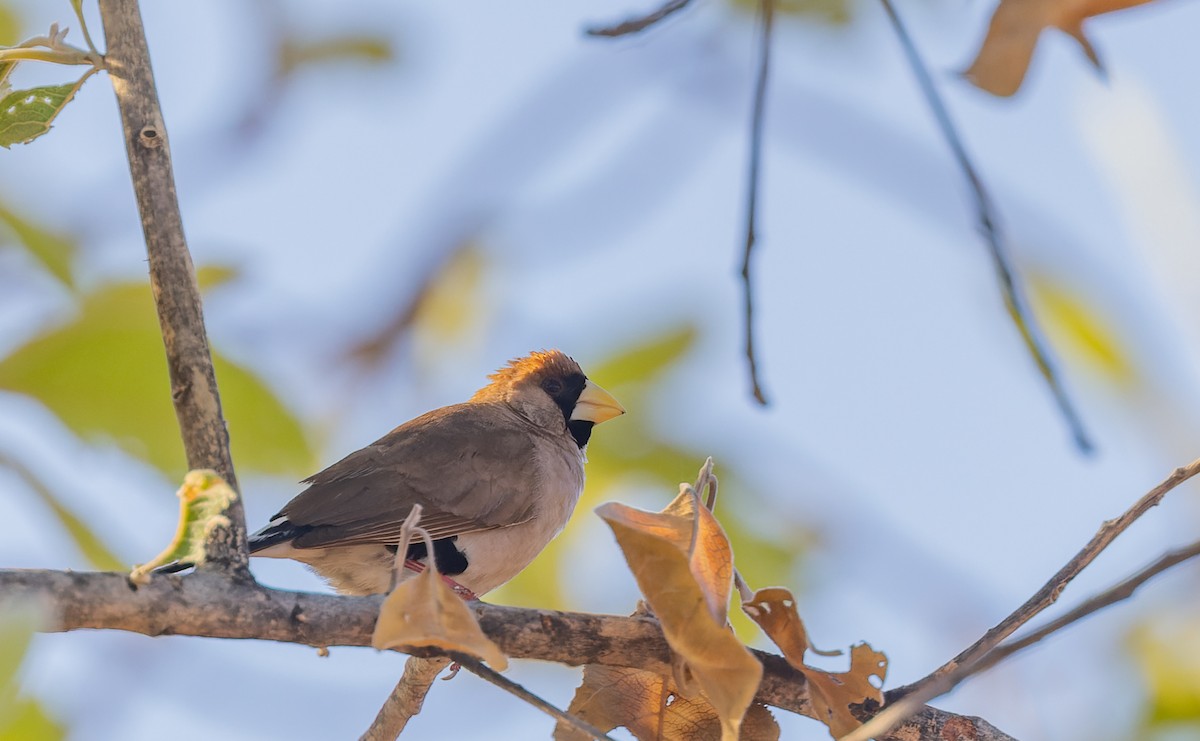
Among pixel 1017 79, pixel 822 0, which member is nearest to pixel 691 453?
pixel 822 0

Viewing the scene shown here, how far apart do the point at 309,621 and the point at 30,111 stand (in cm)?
117

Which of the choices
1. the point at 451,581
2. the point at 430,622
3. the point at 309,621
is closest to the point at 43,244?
the point at 309,621

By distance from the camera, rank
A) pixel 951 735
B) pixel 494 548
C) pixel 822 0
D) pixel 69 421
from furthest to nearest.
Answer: pixel 494 548, pixel 822 0, pixel 69 421, pixel 951 735

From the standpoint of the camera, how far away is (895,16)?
191cm

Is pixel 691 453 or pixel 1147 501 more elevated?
pixel 691 453

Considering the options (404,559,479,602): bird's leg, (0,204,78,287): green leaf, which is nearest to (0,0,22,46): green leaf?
(0,204,78,287): green leaf

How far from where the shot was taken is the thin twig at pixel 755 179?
82.2 inches

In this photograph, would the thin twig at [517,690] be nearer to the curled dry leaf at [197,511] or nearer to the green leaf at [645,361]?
the curled dry leaf at [197,511]

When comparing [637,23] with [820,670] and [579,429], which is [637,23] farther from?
[579,429]

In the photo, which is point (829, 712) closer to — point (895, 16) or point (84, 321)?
point (895, 16)

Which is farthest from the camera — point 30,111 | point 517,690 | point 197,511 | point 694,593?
point 30,111

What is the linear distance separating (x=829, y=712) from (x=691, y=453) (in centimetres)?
151

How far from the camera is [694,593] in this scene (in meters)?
1.81

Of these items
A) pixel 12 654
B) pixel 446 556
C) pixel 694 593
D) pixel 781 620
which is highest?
pixel 446 556
